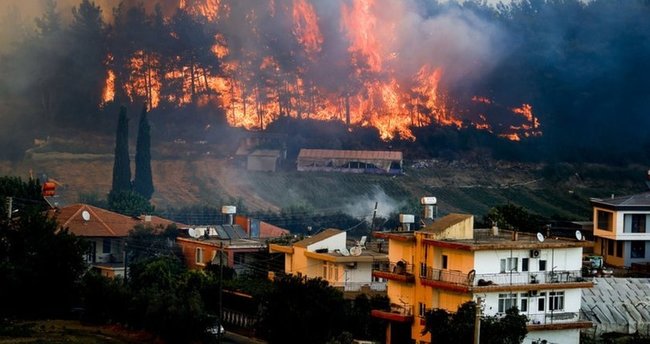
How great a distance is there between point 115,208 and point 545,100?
54469mm

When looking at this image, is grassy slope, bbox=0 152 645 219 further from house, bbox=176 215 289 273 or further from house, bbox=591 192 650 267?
house, bbox=591 192 650 267

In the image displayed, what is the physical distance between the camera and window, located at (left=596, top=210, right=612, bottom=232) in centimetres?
6772

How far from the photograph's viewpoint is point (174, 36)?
413ft

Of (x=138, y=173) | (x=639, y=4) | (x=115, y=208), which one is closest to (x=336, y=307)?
(x=115, y=208)

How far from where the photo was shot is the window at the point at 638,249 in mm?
67000

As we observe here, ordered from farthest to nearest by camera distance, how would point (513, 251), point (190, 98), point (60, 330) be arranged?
1. point (190, 98)
2. point (60, 330)
3. point (513, 251)

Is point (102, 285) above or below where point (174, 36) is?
below

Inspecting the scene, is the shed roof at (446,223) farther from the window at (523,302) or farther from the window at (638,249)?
the window at (638,249)

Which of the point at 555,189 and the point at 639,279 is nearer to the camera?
the point at 639,279

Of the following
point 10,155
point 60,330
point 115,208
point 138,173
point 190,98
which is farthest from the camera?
point 190,98

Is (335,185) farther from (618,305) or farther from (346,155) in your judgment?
(618,305)

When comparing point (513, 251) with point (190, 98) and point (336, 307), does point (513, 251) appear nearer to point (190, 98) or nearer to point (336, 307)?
point (336, 307)

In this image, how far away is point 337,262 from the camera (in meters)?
61.3

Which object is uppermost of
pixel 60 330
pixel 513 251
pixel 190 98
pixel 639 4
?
pixel 639 4
